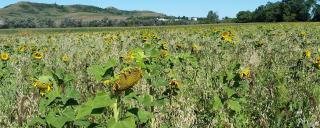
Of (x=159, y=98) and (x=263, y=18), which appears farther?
(x=263, y=18)

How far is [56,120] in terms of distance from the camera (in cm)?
321

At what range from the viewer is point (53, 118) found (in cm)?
322

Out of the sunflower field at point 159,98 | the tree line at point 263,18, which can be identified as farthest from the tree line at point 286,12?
the sunflower field at point 159,98

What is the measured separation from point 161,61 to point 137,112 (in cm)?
346

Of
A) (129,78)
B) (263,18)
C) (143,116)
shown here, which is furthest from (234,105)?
(263,18)

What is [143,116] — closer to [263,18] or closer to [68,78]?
[68,78]

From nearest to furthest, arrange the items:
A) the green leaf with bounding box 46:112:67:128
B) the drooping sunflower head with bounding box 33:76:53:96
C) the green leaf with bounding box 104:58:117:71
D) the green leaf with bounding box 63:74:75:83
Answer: the green leaf with bounding box 104:58:117:71 < the green leaf with bounding box 46:112:67:128 < the drooping sunflower head with bounding box 33:76:53:96 < the green leaf with bounding box 63:74:75:83

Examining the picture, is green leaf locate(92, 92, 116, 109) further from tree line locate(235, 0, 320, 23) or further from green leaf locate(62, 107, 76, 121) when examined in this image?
tree line locate(235, 0, 320, 23)

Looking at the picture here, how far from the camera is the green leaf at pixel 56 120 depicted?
3184 mm

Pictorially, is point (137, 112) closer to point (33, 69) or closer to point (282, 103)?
point (282, 103)

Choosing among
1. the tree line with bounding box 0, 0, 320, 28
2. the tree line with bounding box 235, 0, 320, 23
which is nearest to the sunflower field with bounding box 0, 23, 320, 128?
the tree line with bounding box 0, 0, 320, 28

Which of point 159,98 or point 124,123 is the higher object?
point 124,123

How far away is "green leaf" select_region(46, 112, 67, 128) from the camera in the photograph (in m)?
3.18

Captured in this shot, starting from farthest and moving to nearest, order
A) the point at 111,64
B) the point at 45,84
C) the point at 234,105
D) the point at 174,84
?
the point at 174,84 → the point at 234,105 → the point at 45,84 → the point at 111,64
